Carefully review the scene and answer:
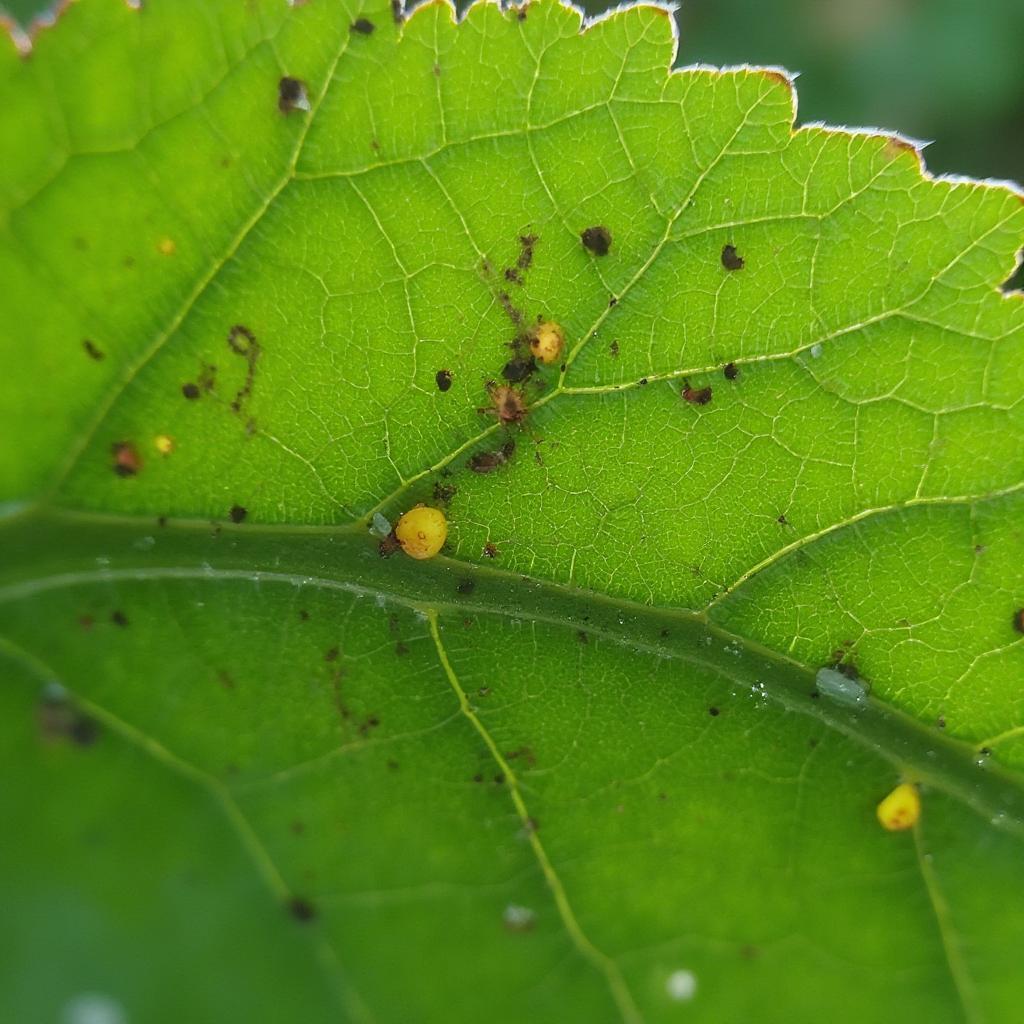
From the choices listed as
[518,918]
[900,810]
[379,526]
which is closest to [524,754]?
[518,918]

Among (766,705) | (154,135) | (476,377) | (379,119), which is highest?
(379,119)

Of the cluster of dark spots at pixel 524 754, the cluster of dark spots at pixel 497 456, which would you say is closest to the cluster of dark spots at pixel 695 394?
the cluster of dark spots at pixel 497 456

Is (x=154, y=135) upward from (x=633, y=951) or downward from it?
upward

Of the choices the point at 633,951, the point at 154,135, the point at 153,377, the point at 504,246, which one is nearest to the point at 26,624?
the point at 153,377

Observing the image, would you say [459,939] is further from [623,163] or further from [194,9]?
[194,9]

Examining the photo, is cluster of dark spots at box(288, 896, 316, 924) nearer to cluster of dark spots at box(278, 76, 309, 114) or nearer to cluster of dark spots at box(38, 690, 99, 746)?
cluster of dark spots at box(38, 690, 99, 746)

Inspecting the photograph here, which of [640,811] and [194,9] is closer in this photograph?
[194,9]

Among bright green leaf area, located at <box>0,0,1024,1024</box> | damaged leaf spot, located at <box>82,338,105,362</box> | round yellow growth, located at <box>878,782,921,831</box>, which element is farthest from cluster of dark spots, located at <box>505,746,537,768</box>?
damaged leaf spot, located at <box>82,338,105,362</box>
